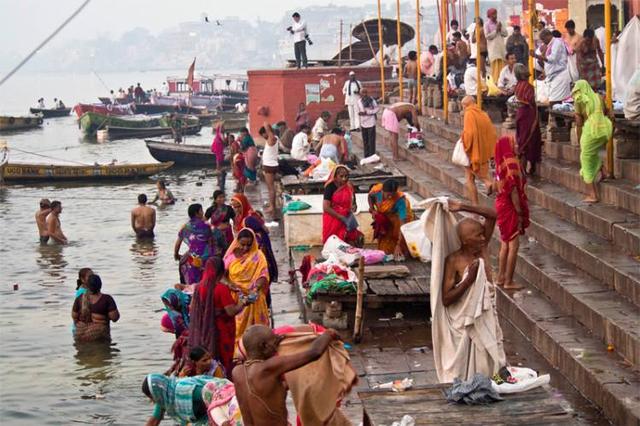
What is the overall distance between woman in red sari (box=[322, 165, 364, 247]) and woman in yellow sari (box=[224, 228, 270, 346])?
2379mm

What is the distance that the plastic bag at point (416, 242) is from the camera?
1153 centimetres

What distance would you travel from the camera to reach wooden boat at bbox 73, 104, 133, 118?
5841 cm

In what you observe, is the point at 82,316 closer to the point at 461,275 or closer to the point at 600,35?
the point at 461,275

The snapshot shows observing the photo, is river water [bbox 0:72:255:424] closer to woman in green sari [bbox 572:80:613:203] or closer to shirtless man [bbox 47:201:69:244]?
shirtless man [bbox 47:201:69:244]

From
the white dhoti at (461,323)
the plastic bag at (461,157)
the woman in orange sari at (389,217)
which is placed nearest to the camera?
the white dhoti at (461,323)

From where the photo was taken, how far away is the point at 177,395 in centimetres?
738

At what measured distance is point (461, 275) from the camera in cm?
729

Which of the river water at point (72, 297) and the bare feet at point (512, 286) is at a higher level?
the bare feet at point (512, 286)

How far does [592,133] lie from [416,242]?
79.3 inches

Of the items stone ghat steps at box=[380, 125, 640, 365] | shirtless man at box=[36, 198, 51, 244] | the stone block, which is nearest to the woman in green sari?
stone ghat steps at box=[380, 125, 640, 365]

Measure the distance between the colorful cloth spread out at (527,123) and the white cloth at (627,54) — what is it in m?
1.06

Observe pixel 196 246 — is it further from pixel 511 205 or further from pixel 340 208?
pixel 511 205

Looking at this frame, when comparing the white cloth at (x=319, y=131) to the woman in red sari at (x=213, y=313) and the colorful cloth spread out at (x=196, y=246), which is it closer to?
the colorful cloth spread out at (x=196, y=246)

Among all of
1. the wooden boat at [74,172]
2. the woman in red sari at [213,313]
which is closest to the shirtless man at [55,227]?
the wooden boat at [74,172]
